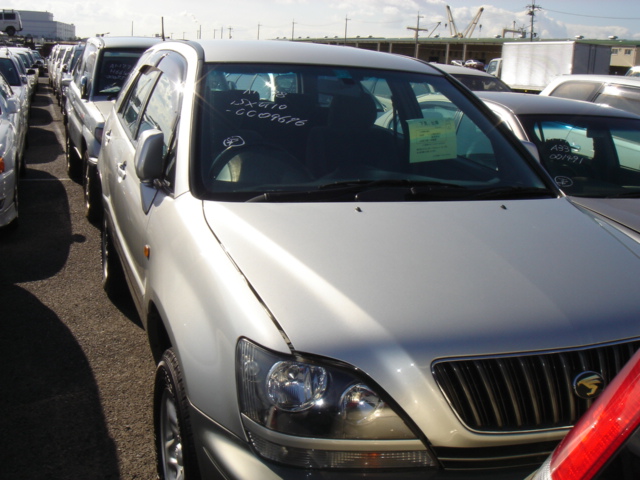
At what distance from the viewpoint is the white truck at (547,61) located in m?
26.3

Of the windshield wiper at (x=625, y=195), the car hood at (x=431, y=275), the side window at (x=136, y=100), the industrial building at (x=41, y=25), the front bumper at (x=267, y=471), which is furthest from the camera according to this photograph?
the industrial building at (x=41, y=25)

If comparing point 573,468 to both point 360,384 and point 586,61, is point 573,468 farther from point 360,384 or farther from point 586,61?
point 586,61

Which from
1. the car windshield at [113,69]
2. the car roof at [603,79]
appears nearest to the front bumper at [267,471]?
the car roof at [603,79]

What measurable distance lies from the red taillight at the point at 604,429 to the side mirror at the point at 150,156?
2.16 meters

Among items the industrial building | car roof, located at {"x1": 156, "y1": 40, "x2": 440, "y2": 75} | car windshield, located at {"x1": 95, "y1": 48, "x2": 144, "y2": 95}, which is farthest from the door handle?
the industrial building

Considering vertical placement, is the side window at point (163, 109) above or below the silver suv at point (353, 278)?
above

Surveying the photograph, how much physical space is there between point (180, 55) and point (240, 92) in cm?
61

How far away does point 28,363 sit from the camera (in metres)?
3.87

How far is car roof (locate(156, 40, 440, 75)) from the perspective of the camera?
335 centimetres

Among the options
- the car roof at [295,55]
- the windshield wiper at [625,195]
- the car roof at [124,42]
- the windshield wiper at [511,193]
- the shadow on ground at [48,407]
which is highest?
the car roof at [124,42]

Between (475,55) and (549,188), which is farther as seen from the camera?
(475,55)

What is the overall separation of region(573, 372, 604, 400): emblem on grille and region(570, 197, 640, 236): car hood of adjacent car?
7.13 ft

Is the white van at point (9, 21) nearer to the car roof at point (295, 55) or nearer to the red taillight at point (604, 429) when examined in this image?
the car roof at point (295, 55)

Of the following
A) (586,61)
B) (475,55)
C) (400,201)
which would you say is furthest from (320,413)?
(475,55)
